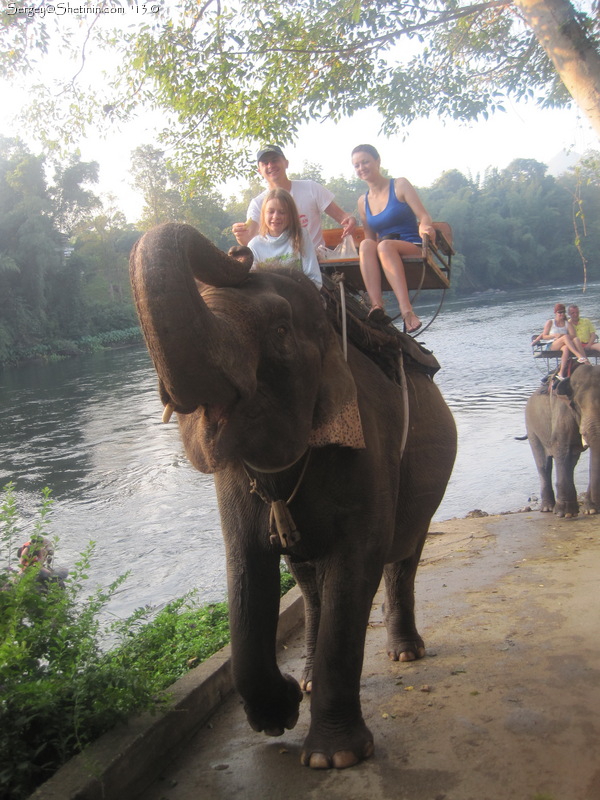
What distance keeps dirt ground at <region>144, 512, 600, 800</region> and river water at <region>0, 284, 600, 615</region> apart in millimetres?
3832

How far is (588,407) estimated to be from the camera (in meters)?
10.2

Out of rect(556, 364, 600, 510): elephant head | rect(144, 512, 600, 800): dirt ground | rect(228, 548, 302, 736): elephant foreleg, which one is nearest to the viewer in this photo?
rect(144, 512, 600, 800): dirt ground

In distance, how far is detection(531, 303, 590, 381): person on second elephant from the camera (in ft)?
35.8

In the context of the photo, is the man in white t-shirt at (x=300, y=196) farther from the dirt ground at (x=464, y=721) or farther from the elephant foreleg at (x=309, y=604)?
the dirt ground at (x=464, y=721)

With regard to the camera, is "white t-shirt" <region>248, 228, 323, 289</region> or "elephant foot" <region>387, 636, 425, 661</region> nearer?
"white t-shirt" <region>248, 228, 323, 289</region>

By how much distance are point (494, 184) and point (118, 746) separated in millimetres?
97295

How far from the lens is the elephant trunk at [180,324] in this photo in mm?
2141

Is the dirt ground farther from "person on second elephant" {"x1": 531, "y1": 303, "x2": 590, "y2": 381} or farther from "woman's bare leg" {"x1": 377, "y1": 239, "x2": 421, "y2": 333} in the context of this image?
"person on second elephant" {"x1": 531, "y1": 303, "x2": 590, "y2": 381}

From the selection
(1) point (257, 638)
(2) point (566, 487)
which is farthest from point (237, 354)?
(2) point (566, 487)

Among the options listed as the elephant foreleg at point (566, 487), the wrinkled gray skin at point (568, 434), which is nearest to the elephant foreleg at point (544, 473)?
the wrinkled gray skin at point (568, 434)

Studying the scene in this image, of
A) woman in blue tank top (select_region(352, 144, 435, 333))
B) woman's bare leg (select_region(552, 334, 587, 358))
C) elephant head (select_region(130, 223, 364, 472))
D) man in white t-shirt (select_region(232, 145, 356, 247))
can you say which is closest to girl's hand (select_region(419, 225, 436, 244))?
woman in blue tank top (select_region(352, 144, 435, 333))

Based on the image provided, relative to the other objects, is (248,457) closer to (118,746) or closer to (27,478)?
(118,746)

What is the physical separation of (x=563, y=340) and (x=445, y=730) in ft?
27.3

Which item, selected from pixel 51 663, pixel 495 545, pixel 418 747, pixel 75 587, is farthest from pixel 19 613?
pixel 495 545
